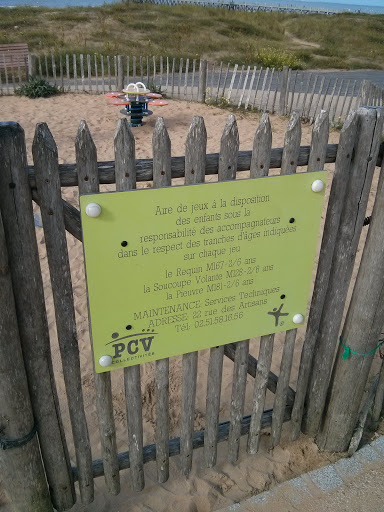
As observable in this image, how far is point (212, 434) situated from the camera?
258 centimetres

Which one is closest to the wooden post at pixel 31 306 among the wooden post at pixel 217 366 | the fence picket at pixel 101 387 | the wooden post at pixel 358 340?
the fence picket at pixel 101 387

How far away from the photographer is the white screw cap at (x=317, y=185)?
214 cm

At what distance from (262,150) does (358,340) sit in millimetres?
1319

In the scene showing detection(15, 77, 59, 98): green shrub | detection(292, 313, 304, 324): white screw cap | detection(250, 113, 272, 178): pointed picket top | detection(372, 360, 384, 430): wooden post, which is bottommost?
detection(372, 360, 384, 430): wooden post

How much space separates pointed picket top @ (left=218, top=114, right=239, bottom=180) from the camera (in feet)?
6.07

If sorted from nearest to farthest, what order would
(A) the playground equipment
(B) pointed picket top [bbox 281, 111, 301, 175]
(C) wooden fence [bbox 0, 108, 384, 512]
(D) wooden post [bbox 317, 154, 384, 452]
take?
(C) wooden fence [bbox 0, 108, 384, 512]
(B) pointed picket top [bbox 281, 111, 301, 175]
(D) wooden post [bbox 317, 154, 384, 452]
(A) the playground equipment

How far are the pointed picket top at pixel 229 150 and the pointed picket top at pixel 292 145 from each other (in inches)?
10.0

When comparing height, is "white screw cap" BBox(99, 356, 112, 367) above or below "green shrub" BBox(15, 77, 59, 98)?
above

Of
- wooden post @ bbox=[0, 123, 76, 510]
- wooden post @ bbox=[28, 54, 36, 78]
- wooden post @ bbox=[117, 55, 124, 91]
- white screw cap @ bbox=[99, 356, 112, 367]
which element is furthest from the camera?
wooden post @ bbox=[28, 54, 36, 78]

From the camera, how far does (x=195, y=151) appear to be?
185 centimetres

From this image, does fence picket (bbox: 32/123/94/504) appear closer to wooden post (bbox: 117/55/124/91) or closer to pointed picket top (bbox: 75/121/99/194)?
pointed picket top (bbox: 75/121/99/194)

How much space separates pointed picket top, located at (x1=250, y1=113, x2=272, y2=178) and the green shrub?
11.7 meters

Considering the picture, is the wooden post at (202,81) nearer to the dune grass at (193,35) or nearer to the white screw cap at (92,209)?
the dune grass at (193,35)

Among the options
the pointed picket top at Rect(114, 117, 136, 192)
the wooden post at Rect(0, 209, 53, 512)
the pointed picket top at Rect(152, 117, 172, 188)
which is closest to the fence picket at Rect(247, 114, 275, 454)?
the pointed picket top at Rect(152, 117, 172, 188)
